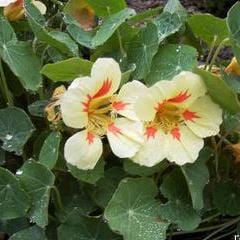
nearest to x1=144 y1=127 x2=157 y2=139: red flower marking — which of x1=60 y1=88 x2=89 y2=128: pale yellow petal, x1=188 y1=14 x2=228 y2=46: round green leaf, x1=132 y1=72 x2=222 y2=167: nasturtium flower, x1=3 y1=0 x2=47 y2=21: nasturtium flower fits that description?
x1=132 y1=72 x2=222 y2=167: nasturtium flower

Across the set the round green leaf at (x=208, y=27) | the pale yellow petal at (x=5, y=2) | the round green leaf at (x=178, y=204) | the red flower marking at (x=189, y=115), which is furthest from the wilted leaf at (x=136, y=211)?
the pale yellow petal at (x=5, y=2)

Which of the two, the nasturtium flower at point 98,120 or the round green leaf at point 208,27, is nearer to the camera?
the nasturtium flower at point 98,120

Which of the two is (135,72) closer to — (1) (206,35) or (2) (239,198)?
(1) (206,35)

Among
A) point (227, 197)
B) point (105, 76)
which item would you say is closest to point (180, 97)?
point (105, 76)

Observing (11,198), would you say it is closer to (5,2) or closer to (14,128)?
(14,128)

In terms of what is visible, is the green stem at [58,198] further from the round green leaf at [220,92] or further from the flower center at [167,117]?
the round green leaf at [220,92]
